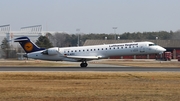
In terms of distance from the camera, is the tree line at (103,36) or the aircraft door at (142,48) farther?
the tree line at (103,36)

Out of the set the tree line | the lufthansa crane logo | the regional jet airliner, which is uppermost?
the tree line

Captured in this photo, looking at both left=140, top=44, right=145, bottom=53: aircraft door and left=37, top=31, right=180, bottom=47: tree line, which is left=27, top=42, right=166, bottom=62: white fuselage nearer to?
left=140, top=44, right=145, bottom=53: aircraft door

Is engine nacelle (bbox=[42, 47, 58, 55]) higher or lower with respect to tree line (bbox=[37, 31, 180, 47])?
lower

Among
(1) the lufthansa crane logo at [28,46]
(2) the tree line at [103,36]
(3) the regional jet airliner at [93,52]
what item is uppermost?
(2) the tree line at [103,36]

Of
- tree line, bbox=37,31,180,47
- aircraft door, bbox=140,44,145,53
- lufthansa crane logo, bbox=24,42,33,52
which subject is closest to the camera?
aircraft door, bbox=140,44,145,53

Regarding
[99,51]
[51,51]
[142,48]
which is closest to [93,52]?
[99,51]

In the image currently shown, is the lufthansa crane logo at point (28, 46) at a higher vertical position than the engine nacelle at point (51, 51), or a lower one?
higher

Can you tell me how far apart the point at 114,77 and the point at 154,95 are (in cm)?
1190

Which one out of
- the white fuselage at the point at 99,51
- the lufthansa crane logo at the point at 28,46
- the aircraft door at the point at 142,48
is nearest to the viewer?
the white fuselage at the point at 99,51

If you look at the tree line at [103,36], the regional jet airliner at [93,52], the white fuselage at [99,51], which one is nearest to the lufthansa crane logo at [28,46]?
the regional jet airliner at [93,52]

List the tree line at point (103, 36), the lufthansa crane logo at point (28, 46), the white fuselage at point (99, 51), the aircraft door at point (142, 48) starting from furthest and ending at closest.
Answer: the tree line at point (103, 36) < the lufthansa crane logo at point (28, 46) < the aircraft door at point (142, 48) < the white fuselage at point (99, 51)

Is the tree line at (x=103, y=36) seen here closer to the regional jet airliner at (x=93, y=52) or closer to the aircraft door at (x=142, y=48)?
the regional jet airliner at (x=93, y=52)

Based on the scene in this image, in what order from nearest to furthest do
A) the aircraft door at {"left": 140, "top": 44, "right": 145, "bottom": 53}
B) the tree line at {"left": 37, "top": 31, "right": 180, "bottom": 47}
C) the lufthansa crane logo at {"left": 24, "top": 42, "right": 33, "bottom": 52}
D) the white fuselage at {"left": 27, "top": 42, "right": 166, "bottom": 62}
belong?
the white fuselage at {"left": 27, "top": 42, "right": 166, "bottom": 62}, the aircraft door at {"left": 140, "top": 44, "right": 145, "bottom": 53}, the lufthansa crane logo at {"left": 24, "top": 42, "right": 33, "bottom": 52}, the tree line at {"left": 37, "top": 31, "right": 180, "bottom": 47}

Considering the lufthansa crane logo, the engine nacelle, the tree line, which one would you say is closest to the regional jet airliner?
the engine nacelle
